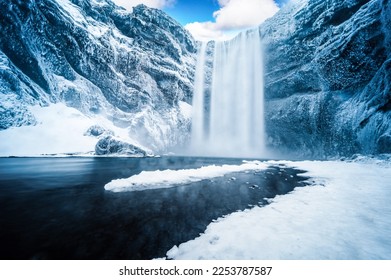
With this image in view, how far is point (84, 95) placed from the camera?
4038cm

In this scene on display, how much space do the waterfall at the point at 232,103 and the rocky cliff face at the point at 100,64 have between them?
15.7ft

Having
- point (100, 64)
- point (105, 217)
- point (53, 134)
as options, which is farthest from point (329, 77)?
point (53, 134)

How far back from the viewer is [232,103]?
51.2m

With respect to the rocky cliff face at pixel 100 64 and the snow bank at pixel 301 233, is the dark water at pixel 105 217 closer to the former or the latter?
the snow bank at pixel 301 233

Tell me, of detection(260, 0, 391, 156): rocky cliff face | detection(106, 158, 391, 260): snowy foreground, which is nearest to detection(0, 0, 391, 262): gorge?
detection(106, 158, 391, 260): snowy foreground

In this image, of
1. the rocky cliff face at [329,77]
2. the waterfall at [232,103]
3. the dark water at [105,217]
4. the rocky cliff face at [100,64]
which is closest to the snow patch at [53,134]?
the rocky cliff face at [100,64]

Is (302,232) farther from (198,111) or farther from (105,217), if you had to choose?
(198,111)

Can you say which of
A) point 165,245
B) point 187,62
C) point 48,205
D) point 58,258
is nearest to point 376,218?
point 165,245

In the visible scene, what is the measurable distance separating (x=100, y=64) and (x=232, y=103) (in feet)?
108

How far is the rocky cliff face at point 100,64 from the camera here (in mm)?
32125

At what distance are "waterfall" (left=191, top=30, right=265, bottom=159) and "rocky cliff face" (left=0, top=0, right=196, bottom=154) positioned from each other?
4.77 metres

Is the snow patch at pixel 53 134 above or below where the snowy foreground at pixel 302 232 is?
above

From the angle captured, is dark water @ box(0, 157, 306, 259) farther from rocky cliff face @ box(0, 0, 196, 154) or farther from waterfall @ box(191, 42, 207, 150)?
waterfall @ box(191, 42, 207, 150)
